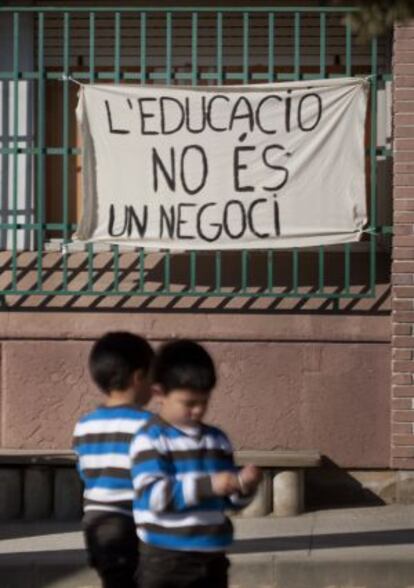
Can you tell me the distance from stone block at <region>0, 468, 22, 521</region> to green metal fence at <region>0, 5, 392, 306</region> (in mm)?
1224

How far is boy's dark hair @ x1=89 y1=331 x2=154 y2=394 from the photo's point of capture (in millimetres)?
5789

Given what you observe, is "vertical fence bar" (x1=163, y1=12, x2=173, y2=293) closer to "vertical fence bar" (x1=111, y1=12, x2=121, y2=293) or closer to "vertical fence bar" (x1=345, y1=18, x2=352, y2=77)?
"vertical fence bar" (x1=111, y1=12, x2=121, y2=293)

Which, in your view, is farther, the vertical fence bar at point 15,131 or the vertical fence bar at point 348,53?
the vertical fence bar at point 15,131

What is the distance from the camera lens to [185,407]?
5.28 meters

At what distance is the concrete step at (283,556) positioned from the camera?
8.41m

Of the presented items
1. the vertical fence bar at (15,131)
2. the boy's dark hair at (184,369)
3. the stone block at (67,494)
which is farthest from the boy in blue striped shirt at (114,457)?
the vertical fence bar at (15,131)

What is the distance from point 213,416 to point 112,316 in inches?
37.0

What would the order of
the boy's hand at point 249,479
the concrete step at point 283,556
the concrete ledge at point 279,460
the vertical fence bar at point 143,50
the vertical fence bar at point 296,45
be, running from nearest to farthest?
the boy's hand at point 249,479, the concrete step at point 283,556, the concrete ledge at point 279,460, the vertical fence bar at point 296,45, the vertical fence bar at point 143,50

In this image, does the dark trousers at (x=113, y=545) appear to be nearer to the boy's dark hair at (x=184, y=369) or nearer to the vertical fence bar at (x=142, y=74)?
the boy's dark hair at (x=184, y=369)

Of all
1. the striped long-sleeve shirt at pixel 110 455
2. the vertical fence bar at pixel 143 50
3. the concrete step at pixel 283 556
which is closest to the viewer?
the striped long-sleeve shirt at pixel 110 455

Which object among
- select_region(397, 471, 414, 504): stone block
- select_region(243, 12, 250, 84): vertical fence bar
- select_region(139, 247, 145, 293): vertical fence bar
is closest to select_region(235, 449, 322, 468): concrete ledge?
select_region(397, 471, 414, 504): stone block

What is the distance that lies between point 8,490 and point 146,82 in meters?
2.86

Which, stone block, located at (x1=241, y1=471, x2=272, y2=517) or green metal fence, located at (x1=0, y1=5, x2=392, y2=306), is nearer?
stone block, located at (x1=241, y1=471, x2=272, y2=517)

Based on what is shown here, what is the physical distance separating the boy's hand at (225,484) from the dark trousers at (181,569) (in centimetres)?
21
